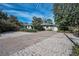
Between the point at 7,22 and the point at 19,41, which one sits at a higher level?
the point at 7,22

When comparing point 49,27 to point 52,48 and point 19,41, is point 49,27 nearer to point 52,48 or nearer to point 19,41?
point 52,48

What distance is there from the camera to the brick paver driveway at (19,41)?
3549mm

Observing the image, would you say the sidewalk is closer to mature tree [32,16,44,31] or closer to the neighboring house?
the neighboring house

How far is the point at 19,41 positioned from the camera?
3621mm

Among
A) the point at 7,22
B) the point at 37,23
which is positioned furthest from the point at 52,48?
the point at 7,22

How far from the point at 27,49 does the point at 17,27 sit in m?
0.41

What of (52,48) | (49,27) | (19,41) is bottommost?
(52,48)

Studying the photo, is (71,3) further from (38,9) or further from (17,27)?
(17,27)

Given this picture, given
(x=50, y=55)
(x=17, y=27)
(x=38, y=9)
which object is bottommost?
(x=50, y=55)

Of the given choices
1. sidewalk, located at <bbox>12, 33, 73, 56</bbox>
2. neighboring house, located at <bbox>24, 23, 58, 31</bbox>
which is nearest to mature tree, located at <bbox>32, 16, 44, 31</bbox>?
neighboring house, located at <bbox>24, 23, 58, 31</bbox>

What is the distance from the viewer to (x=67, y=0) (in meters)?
3.54

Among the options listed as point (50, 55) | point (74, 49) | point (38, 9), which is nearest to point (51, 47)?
point (50, 55)

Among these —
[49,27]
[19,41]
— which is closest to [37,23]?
[49,27]

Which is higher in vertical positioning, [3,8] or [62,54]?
[3,8]
